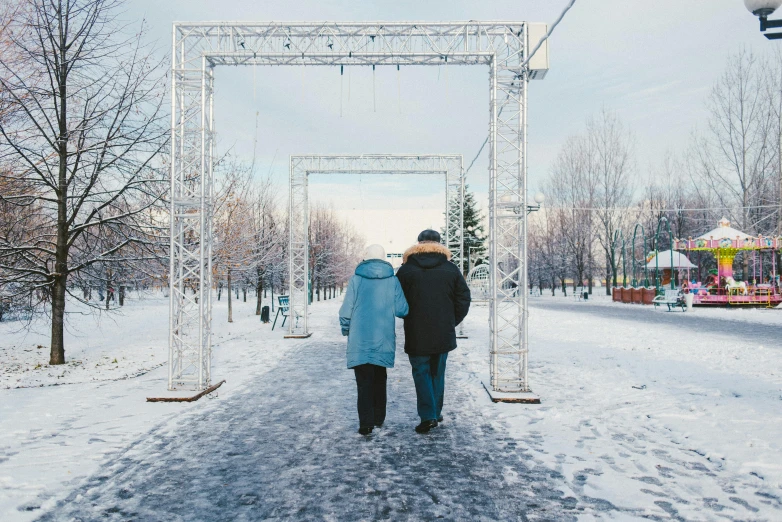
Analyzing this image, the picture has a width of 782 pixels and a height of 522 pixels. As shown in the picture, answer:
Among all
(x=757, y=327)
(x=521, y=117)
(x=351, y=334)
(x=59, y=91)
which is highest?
(x=59, y=91)

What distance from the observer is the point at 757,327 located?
59.5ft

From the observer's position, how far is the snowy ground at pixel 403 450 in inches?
A: 159

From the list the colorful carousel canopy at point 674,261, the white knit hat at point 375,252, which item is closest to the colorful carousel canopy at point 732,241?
the colorful carousel canopy at point 674,261

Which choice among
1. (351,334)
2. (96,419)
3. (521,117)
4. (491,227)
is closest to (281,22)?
(521,117)

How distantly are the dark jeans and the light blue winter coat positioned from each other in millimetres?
319

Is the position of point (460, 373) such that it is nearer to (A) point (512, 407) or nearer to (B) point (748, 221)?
(A) point (512, 407)

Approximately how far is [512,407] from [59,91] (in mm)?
11340

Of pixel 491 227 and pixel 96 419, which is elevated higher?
pixel 491 227

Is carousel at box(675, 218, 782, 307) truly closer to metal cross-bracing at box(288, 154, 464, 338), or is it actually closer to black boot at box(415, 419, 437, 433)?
metal cross-bracing at box(288, 154, 464, 338)

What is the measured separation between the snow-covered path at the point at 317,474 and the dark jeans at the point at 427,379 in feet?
0.89

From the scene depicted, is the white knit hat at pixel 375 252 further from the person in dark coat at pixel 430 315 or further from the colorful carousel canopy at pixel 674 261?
the colorful carousel canopy at pixel 674 261

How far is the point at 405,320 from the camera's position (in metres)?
6.02

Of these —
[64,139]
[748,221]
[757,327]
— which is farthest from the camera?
[748,221]

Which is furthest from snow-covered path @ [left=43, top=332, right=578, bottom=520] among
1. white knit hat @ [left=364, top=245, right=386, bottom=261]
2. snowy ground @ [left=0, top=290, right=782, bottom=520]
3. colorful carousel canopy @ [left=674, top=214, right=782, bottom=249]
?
colorful carousel canopy @ [left=674, top=214, right=782, bottom=249]
